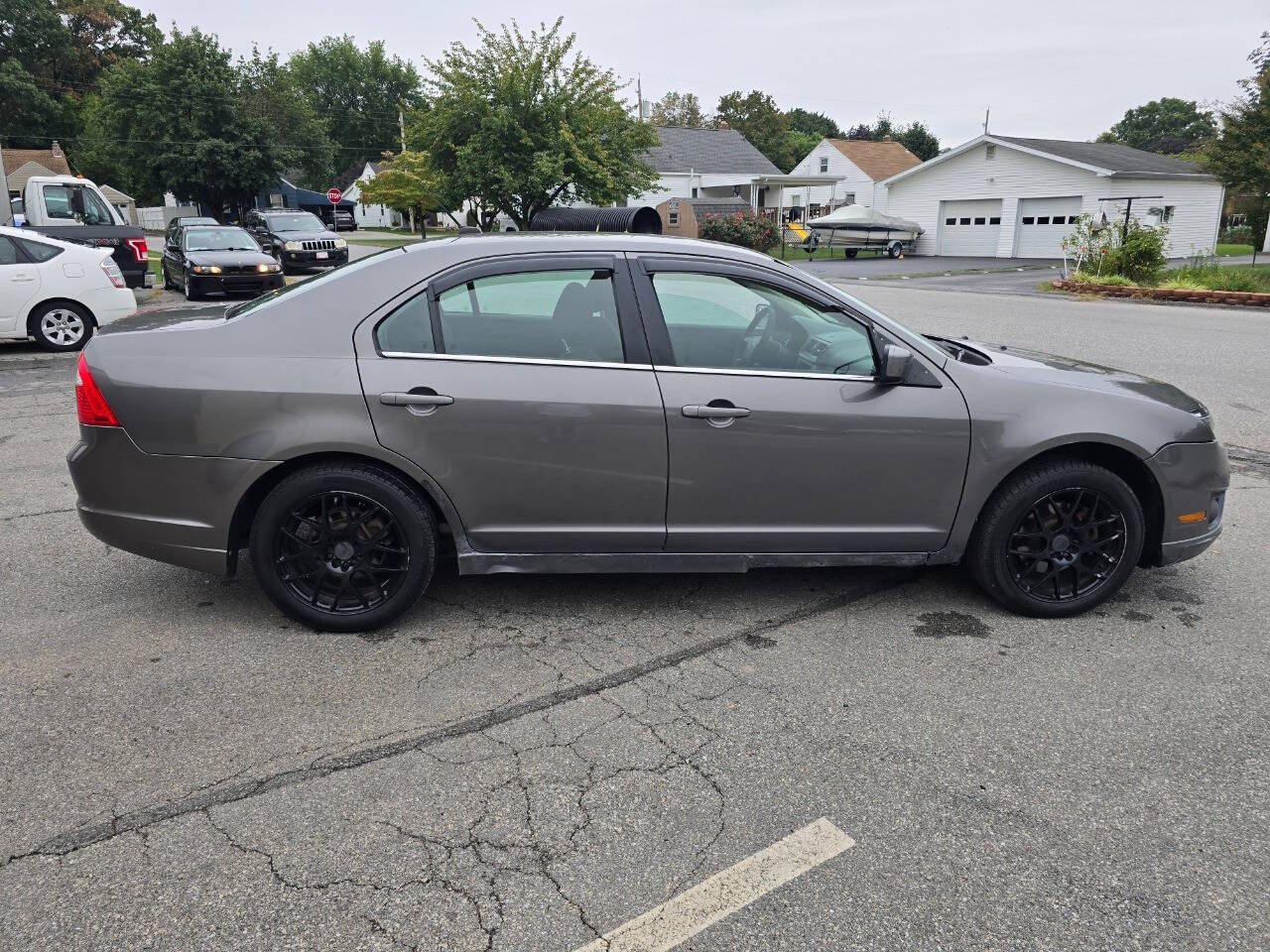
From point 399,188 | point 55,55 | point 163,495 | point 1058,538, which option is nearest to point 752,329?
point 1058,538

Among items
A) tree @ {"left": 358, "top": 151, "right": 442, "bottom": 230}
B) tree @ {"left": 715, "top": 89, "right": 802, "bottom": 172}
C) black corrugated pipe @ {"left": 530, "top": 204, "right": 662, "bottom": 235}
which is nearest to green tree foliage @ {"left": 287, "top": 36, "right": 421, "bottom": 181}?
tree @ {"left": 715, "top": 89, "right": 802, "bottom": 172}

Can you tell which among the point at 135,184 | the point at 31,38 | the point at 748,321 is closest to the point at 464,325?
the point at 748,321

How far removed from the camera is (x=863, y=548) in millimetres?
4035

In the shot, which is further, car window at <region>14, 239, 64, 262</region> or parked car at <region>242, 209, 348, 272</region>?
parked car at <region>242, 209, 348, 272</region>

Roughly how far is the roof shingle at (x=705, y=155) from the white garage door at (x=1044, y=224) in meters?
19.9

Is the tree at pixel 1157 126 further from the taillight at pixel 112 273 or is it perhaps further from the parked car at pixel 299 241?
the taillight at pixel 112 273

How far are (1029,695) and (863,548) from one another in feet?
2.97

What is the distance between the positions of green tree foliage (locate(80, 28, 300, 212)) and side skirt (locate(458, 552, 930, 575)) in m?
44.1

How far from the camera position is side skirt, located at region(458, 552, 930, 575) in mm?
3895

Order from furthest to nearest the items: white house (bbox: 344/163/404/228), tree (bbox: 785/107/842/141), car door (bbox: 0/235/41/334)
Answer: tree (bbox: 785/107/842/141), white house (bbox: 344/163/404/228), car door (bbox: 0/235/41/334)

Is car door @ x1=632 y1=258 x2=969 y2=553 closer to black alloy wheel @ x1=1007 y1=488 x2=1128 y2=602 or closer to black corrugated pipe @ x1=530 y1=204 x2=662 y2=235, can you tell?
black alloy wheel @ x1=1007 y1=488 x2=1128 y2=602

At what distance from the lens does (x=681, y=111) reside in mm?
91000

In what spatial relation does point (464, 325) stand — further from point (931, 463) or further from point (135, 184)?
point (135, 184)

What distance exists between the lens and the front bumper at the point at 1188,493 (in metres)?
4.04
